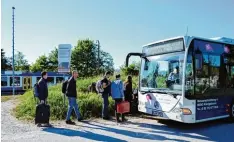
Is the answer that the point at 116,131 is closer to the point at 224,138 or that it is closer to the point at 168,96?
the point at 168,96

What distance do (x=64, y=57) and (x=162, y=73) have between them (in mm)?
4657

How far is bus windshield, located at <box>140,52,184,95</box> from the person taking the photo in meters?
8.56

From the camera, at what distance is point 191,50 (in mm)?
8547

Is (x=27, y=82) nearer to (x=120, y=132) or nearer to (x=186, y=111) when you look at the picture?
(x=120, y=132)

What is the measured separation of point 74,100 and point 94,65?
146 ft

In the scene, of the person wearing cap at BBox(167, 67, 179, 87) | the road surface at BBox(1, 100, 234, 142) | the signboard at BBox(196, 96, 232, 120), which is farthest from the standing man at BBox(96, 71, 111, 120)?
the signboard at BBox(196, 96, 232, 120)

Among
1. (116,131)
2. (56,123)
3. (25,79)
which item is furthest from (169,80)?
(25,79)

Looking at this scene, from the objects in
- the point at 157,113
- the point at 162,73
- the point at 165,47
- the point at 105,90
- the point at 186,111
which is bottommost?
the point at 157,113

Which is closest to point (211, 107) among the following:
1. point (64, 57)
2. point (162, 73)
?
point (162, 73)

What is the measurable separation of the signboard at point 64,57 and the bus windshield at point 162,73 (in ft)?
11.6

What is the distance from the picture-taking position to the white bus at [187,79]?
27.6 ft

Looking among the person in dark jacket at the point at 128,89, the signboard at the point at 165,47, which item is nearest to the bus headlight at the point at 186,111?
the signboard at the point at 165,47

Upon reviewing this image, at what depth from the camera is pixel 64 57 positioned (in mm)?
11938

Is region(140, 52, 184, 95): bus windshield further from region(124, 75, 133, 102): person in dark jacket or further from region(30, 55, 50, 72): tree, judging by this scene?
region(30, 55, 50, 72): tree
